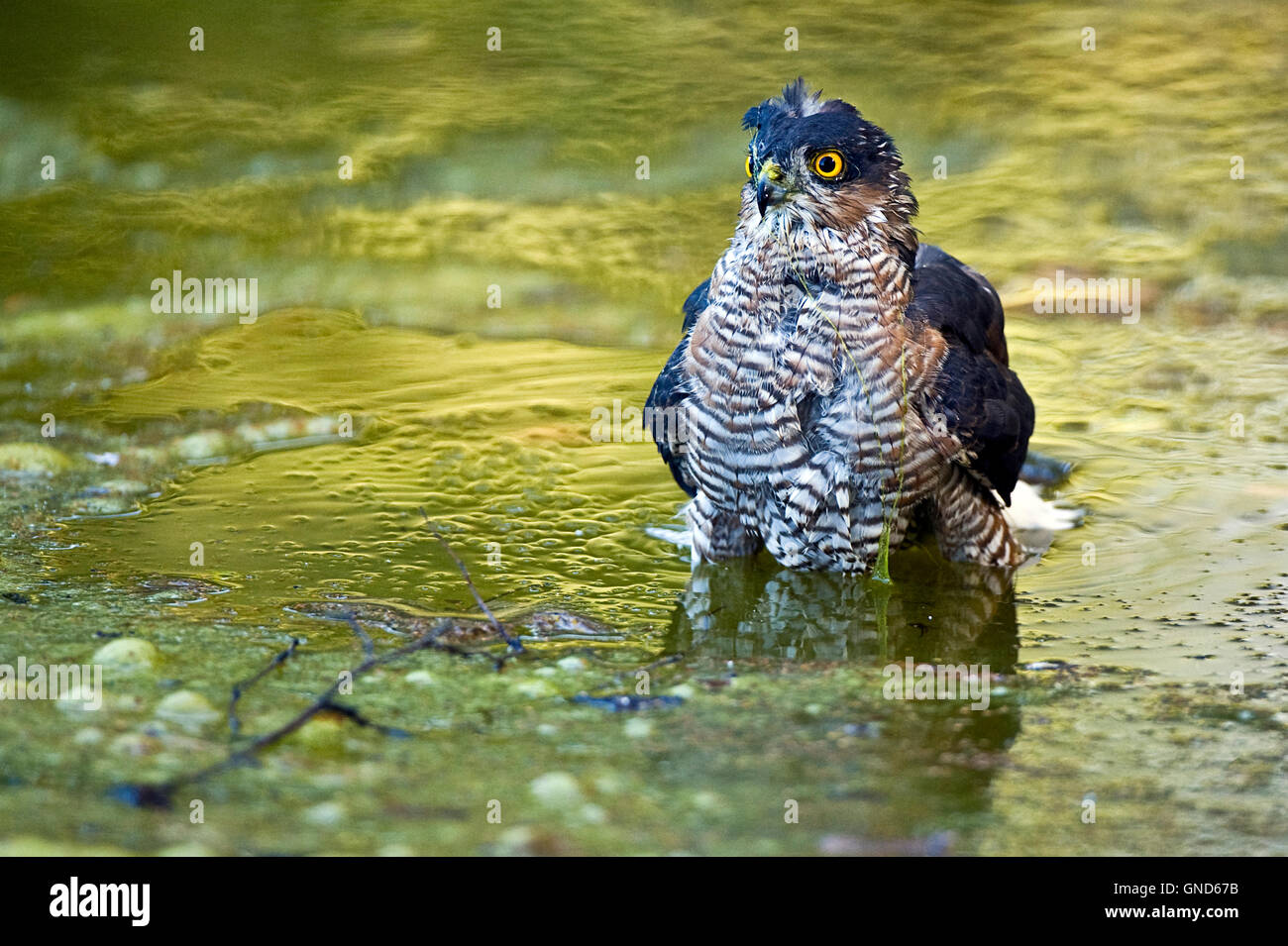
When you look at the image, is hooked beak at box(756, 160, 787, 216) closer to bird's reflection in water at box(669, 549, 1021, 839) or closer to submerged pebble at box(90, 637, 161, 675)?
bird's reflection in water at box(669, 549, 1021, 839)

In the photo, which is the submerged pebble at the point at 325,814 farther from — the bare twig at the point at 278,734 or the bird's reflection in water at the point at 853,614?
the bird's reflection in water at the point at 853,614

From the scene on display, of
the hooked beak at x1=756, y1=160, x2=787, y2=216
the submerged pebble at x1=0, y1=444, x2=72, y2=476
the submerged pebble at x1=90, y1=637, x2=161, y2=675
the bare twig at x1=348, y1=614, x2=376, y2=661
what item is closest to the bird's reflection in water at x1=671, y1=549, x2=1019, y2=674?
the bare twig at x1=348, y1=614, x2=376, y2=661

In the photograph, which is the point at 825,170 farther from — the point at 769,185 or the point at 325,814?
the point at 325,814

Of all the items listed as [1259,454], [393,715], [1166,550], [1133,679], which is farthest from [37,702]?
[1259,454]

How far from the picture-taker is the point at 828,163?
4367mm

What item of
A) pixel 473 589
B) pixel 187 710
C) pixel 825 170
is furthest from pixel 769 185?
pixel 187 710

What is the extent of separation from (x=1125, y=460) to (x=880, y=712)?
7.80ft

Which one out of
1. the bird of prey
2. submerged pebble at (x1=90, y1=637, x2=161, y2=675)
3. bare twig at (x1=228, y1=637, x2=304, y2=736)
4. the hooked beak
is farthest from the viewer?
the bird of prey

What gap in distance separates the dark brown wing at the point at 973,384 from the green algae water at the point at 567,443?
430 mm

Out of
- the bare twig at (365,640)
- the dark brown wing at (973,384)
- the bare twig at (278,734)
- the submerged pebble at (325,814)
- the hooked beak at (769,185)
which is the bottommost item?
the submerged pebble at (325,814)

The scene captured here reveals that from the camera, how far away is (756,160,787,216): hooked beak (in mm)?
4324

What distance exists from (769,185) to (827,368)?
0.58 metres

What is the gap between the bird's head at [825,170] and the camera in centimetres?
435

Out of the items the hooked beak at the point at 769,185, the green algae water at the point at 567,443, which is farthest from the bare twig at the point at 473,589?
the hooked beak at the point at 769,185
